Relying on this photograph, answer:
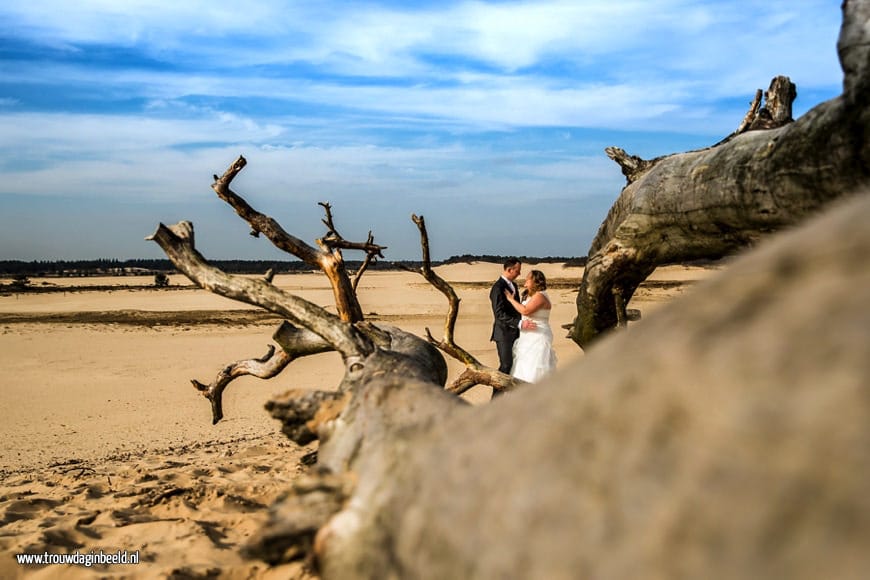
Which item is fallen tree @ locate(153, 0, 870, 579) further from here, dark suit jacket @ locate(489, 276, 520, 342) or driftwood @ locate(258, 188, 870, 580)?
dark suit jacket @ locate(489, 276, 520, 342)

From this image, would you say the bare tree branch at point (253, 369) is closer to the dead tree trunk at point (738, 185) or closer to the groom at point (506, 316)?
the dead tree trunk at point (738, 185)

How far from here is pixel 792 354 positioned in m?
1.09

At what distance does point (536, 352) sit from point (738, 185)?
4145 millimetres

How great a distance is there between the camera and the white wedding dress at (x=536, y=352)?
7.50 metres

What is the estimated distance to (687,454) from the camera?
1175 millimetres

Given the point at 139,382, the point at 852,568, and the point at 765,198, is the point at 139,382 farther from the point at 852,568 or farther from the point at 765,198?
the point at 852,568

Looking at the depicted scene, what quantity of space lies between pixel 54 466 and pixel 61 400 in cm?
386

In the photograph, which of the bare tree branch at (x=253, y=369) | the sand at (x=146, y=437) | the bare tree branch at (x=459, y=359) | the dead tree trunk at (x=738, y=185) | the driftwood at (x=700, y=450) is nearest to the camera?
the driftwood at (x=700, y=450)

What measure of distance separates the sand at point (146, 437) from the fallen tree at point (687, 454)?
1414 mm

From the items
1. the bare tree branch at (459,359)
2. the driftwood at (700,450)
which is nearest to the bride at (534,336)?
the bare tree branch at (459,359)

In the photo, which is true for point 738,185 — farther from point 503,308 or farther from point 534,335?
point 503,308

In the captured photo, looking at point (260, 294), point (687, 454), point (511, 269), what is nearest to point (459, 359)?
point (511, 269)

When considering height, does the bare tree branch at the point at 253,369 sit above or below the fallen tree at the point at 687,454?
below

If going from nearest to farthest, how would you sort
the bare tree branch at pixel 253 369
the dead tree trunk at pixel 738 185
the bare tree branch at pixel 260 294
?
the dead tree trunk at pixel 738 185, the bare tree branch at pixel 260 294, the bare tree branch at pixel 253 369
